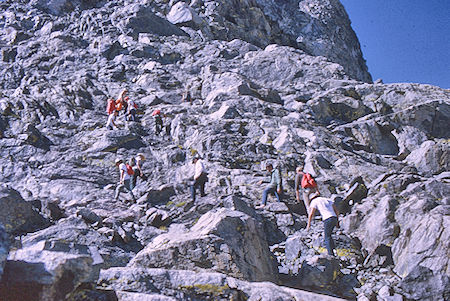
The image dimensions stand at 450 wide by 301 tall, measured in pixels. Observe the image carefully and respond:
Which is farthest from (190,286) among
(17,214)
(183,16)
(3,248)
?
(183,16)

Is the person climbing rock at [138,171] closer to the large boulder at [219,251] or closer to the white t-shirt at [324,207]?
the large boulder at [219,251]

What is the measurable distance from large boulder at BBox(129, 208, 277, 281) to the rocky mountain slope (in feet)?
0.13

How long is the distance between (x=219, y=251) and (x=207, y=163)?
38.1 feet

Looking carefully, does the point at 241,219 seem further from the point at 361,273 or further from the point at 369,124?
the point at 369,124

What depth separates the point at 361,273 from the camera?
10.9 m

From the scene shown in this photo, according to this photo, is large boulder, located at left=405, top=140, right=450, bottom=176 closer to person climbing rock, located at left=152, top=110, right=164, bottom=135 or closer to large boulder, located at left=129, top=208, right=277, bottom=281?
large boulder, located at left=129, top=208, right=277, bottom=281

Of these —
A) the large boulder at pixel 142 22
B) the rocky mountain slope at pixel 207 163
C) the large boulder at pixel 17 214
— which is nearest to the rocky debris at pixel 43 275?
the rocky mountain slope at pixel 207 163

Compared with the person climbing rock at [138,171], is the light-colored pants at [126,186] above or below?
below

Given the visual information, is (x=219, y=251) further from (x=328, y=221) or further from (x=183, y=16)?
(x=183, y=16)

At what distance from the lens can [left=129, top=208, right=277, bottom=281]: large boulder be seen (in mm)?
8984

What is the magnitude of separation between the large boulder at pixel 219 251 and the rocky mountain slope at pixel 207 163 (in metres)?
0.04

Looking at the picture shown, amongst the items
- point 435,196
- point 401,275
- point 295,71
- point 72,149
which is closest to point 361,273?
point 401,275

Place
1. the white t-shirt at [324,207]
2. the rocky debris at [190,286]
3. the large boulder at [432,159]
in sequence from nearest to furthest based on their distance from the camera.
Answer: the rocky debris at [190,286]
the white t-shirt at [324,207]
the large boulder at [432,159]

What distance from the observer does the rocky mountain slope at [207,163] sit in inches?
345
